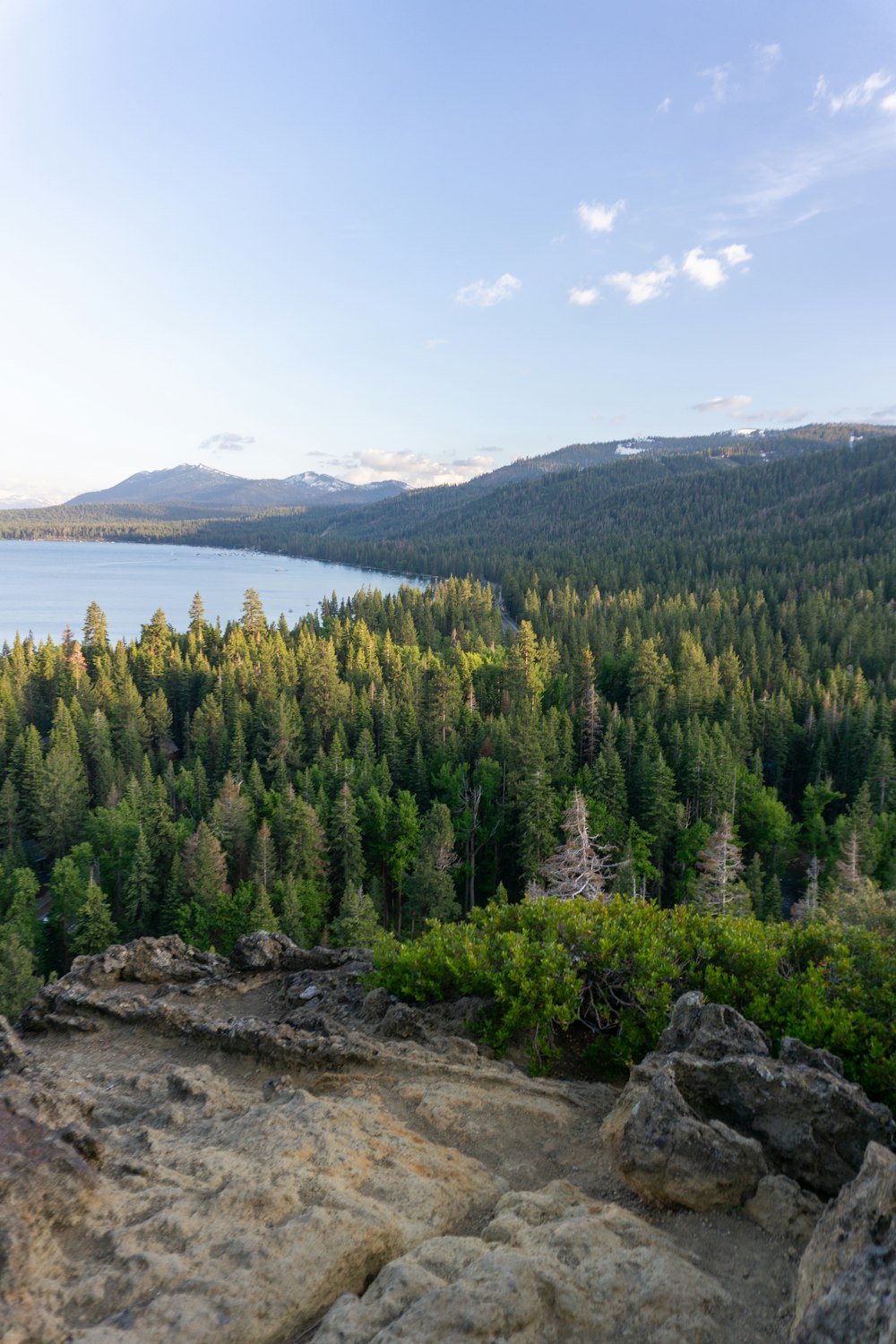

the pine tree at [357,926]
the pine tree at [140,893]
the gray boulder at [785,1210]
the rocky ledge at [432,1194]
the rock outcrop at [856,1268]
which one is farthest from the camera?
the pine tree at [140,893]

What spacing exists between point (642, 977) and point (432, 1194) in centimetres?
678

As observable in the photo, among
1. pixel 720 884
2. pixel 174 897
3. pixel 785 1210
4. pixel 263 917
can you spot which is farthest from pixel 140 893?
pixel 785 1210

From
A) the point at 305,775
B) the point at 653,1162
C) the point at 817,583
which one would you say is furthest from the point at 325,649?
the point at 817,583

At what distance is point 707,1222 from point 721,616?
10729cm

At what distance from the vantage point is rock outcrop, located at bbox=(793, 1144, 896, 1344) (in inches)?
227

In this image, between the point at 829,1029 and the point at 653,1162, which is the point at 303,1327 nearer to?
the point at 653,1162

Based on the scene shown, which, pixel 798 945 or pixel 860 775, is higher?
pixel 798 945

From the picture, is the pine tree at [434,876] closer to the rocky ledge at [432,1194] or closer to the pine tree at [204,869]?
the pine tree at [204,869]

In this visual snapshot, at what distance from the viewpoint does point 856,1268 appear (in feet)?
20.8

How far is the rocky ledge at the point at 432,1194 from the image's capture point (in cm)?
702

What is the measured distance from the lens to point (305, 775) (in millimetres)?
58281

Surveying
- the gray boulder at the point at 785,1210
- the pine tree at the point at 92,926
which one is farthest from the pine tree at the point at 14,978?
the gray boulder at the point at 785,1210

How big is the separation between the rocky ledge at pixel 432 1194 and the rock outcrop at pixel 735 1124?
30 millimetres

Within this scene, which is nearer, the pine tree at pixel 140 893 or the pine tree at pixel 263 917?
the pine tree at pixel 263 917
